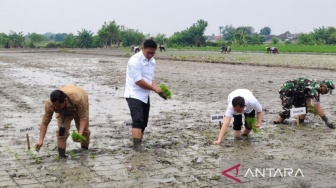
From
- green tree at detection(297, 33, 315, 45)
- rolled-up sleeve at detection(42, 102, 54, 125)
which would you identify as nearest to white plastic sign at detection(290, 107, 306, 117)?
rolled-up sleeve at detection(42, 102, 54, 125)

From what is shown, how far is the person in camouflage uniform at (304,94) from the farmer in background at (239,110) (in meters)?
1.48

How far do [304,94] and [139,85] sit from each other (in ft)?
11.0

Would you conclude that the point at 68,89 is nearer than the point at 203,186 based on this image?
No

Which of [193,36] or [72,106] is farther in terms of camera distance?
[193,36]

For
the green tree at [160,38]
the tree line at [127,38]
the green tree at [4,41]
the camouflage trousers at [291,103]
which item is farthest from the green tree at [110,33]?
the camouflage trousers at [291,103]

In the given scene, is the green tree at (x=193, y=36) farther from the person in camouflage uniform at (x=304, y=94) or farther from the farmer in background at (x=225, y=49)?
the person in camouflage uniform at (x=304, y=94)

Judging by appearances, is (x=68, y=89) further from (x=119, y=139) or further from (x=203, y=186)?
(x=203, y=186)

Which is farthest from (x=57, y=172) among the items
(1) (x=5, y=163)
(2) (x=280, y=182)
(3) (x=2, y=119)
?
(3) (x=2, y=119)

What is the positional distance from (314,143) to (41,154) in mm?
4071

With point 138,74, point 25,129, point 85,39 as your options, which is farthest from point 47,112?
point 85,39

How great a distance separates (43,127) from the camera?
606 cm

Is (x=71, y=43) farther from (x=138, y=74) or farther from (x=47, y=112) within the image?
(x=47, y=112)

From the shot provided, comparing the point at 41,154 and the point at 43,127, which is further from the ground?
the point at 43,127

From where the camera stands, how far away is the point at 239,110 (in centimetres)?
688
